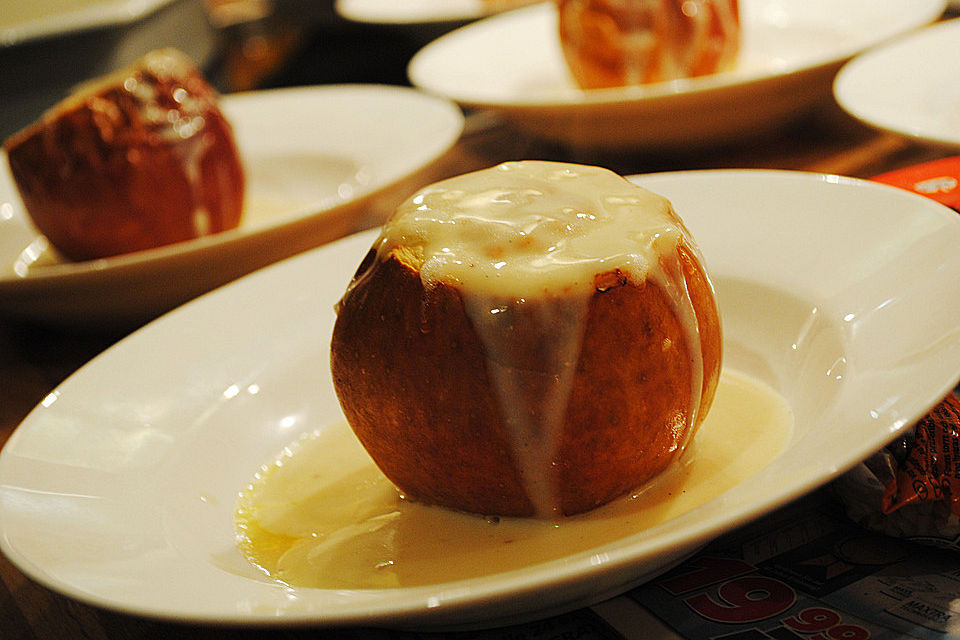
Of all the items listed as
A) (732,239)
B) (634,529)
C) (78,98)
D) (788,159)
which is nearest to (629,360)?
(634,529)

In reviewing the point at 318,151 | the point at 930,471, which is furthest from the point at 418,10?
the point at 930,471

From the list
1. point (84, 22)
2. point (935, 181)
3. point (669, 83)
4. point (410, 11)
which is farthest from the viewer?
point (410, 11)

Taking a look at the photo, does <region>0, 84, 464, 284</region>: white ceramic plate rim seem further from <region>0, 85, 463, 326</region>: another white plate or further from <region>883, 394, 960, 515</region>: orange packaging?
<region>883, 394, 960, 515</region>: orange packaging

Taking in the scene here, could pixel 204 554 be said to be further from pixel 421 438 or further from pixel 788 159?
pixel 788 159

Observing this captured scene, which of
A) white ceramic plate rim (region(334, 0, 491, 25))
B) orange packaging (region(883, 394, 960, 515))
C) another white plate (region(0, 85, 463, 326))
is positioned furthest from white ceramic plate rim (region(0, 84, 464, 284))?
orange packaging (region(883, 394, 960, 515))

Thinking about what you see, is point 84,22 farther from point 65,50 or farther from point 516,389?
point 516,389
